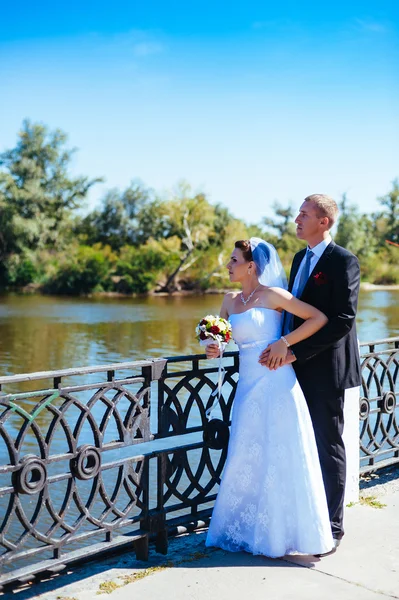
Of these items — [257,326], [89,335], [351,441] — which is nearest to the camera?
[257,326]

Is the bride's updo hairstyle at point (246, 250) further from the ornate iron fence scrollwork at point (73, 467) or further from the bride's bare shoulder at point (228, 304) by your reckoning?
the ornate iron fence scrollwork at point (73, 467)

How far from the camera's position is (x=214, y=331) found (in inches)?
146

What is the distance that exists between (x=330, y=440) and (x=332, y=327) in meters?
0.65

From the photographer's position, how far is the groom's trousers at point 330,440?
3822mm

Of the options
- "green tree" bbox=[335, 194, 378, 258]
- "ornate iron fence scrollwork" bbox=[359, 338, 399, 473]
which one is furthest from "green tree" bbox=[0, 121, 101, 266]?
"ornate iron fence scrollwork" bbox=[359, 338, 399, 473]

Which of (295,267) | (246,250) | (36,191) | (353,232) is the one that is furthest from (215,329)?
(353,232)

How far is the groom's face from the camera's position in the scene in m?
3.79

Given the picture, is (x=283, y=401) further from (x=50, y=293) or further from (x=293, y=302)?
(x=50, y=293)

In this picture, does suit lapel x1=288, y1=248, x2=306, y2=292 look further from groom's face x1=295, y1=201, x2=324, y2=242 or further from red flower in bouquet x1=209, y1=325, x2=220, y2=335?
red flower in bouquet x1=209, y1=325, x2=220, y2=335

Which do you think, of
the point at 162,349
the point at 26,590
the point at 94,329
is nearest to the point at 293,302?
the point at 26,590

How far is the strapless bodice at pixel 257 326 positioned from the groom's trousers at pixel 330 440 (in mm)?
329

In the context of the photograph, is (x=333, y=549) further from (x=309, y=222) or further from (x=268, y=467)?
(x=309, y=222)

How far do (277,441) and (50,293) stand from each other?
4871 centimetres

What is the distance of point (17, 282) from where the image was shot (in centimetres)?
5109
